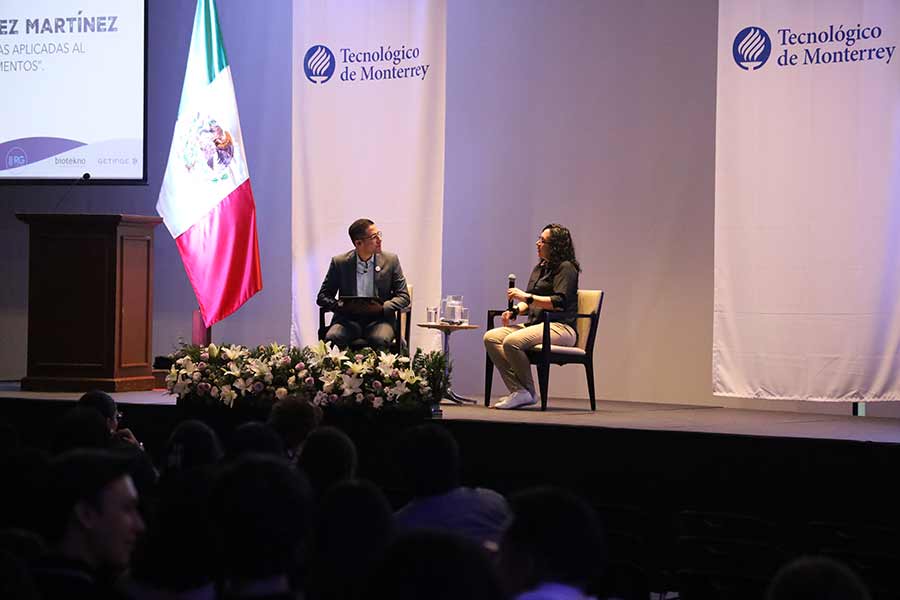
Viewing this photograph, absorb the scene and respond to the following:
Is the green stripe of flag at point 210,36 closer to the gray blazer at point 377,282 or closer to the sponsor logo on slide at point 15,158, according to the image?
the sponsor logo on slide at point 15,158

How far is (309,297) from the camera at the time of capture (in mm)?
7715

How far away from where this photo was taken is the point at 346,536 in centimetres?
Answer: 195

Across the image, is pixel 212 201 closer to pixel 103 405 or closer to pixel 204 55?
pixel 204 55

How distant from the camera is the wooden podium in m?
6.98

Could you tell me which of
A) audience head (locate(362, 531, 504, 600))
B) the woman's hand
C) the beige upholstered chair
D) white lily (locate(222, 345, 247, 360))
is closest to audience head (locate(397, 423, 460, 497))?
audience head (locate(362, 531, 504, 600))

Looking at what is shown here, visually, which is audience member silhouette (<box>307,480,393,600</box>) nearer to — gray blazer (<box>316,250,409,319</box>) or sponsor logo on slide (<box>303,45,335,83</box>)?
gray blazer (<box>316,250,409,319</box>)

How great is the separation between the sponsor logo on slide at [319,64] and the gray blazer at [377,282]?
1.41m

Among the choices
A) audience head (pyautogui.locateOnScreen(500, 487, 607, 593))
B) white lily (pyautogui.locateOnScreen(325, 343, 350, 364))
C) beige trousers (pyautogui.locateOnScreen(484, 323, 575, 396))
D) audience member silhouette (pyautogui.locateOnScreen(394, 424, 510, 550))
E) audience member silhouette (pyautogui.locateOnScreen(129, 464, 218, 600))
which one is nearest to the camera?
audience head (pyautogui.locateOnScreen(500, 487, 607, 593))

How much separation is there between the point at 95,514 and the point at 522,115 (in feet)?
21.2

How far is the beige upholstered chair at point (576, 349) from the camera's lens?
658cm

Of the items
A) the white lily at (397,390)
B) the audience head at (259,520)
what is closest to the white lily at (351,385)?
the white lily at (397,390)

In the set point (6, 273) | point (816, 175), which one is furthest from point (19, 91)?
point (816, 175)

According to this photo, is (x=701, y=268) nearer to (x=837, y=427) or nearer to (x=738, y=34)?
(x=738, y=34)

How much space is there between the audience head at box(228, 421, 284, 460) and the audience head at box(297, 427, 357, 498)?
24cm
